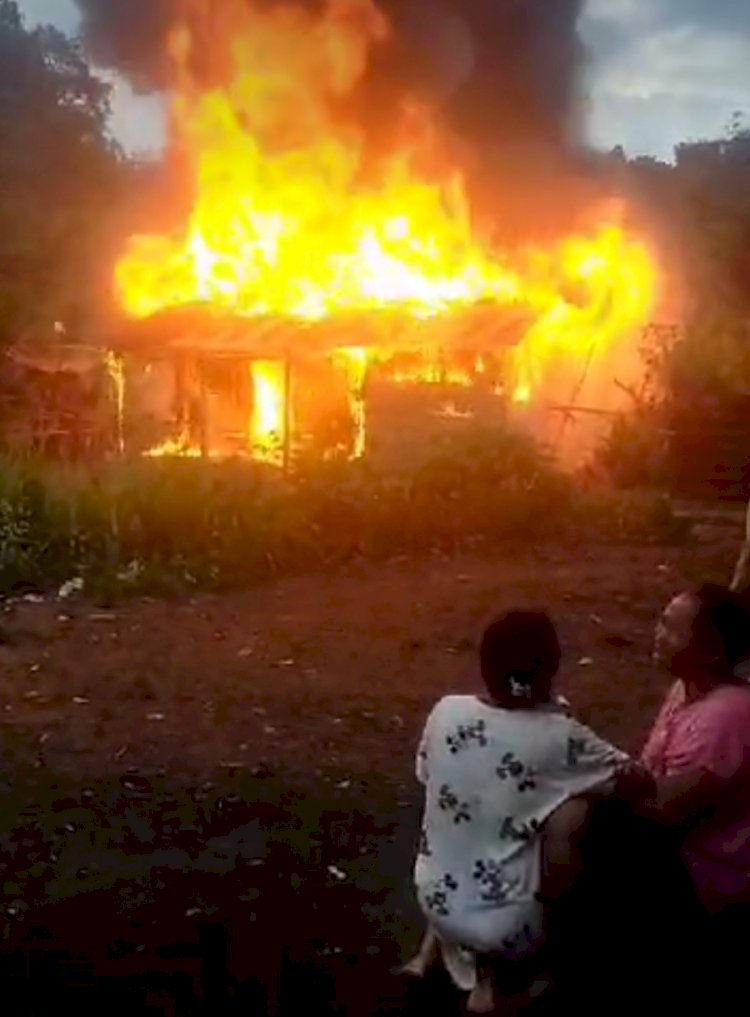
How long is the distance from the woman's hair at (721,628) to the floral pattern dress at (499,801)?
1.37 feet

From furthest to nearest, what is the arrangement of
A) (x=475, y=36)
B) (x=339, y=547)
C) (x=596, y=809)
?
(x=475, y=36) < (x=339, y=547) < (x=596, y=809)

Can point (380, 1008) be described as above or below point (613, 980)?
below

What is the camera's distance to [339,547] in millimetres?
13688

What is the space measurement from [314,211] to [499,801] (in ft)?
59.7

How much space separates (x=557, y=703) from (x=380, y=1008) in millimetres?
1251

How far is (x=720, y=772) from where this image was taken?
152 inches

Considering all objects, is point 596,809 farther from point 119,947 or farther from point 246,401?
point 246,401

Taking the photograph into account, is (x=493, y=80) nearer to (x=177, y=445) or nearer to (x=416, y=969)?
(x=177, y=445)

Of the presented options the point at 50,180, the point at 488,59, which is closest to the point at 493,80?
the point at 488,59

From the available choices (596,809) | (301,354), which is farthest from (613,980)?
(301,354)

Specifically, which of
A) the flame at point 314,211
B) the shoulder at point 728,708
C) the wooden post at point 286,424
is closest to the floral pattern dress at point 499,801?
the shoulder at point 728,708

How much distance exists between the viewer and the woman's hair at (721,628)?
4031 millimetres

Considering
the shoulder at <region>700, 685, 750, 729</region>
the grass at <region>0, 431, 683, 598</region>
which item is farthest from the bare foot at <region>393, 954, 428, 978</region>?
the grass at <region>0, 431, 683, 598</region>

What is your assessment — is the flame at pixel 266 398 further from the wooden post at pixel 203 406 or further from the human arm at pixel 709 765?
the human arm at pixel 709 765
